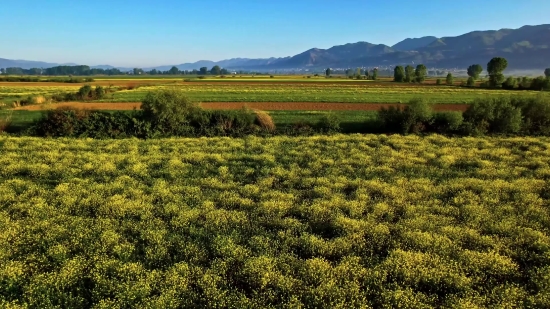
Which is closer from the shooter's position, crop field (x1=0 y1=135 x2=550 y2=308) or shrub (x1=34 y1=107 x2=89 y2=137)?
crop field (x1=0 y1=135 x2=550 y2=308)

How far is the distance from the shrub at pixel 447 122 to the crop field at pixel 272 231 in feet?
34.2

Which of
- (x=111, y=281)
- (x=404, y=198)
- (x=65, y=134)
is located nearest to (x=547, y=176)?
(x=404, y=198)

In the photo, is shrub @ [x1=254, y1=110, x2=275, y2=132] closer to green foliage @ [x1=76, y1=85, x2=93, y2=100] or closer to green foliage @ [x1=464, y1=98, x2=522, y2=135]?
green foliage @ [x1=464, y1=98, x2=522, y2=135]

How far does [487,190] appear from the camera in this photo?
56.5ft

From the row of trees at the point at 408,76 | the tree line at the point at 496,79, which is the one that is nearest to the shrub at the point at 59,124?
the tree line at the point at 496,79

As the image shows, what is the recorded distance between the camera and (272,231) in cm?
1330

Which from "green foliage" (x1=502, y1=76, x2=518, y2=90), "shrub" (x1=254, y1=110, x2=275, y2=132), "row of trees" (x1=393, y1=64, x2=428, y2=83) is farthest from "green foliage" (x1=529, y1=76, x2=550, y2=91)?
"shrub" (x1=254, y1=110, x2=275, y2=132)

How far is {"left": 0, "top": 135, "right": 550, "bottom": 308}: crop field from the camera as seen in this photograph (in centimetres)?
964

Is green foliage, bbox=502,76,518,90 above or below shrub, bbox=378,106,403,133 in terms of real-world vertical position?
above

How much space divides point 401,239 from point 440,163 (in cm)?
1144

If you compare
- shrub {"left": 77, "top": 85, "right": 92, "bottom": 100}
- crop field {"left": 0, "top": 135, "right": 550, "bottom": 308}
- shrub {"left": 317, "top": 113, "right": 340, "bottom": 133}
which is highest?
shrub {"left": 77, "top": 85, "right": 92, "bottom": 100}

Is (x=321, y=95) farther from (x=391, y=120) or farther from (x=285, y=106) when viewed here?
(x=391, y=120)

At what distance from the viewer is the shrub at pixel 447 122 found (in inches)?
1318

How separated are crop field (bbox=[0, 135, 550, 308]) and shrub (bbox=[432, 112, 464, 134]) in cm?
1042
